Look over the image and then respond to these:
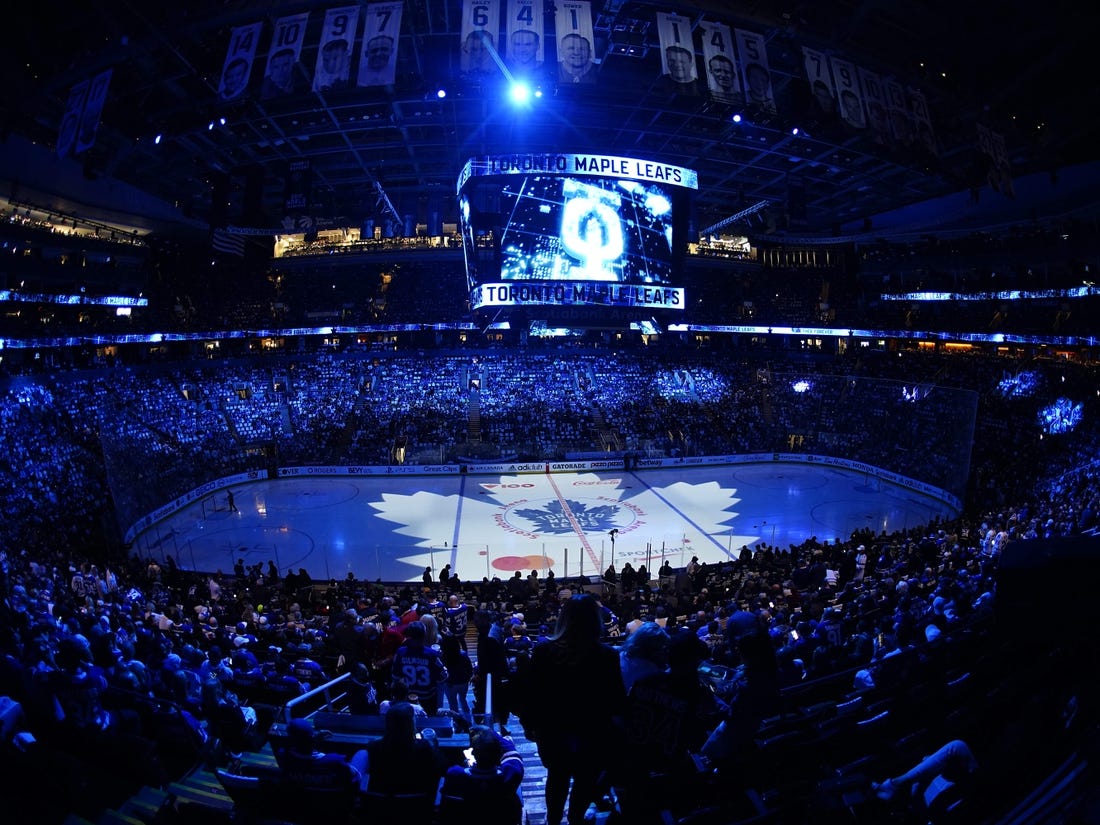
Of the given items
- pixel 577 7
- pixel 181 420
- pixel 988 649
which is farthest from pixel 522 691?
pixel 181 420

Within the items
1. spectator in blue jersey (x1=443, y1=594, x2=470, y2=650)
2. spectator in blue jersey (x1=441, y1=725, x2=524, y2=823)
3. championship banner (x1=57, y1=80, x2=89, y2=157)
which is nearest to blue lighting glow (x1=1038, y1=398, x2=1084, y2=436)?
spectator in blue jersey (x1=443, y1=594, x2=470, y2=650)

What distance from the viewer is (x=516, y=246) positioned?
2219 centimetres

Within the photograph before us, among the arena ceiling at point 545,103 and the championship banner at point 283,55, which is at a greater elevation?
the arena ceiling at point 545,103

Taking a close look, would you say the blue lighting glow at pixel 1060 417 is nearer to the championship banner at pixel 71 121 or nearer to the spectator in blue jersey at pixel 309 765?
the spectator in blue jersey at pixel 309 765

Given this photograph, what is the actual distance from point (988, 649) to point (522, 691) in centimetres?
397

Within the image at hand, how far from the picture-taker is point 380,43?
48.0ft

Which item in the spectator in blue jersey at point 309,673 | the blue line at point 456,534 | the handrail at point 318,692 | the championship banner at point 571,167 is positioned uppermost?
the championship banner at point 571,167

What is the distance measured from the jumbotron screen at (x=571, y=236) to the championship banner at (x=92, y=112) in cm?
1021

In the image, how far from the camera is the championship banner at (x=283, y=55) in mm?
14508

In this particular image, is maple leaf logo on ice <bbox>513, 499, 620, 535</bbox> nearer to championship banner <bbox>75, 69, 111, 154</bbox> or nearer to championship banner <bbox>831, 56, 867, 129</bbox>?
championship banner <bbox>831, 56, 867, 129</bbox>

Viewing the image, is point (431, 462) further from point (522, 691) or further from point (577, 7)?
point (522, 691)

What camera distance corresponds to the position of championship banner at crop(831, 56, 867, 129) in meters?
17.1

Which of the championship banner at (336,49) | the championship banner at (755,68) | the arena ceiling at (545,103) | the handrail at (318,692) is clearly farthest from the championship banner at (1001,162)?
the handrail at (318,692)

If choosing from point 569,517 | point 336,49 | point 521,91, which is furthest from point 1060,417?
point 336,49
